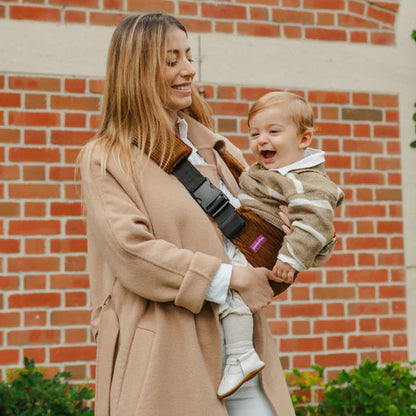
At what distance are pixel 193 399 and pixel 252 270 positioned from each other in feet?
1.52

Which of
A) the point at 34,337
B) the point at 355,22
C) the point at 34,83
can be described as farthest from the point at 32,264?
the point at 355,22

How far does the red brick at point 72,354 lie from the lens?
12.6ft

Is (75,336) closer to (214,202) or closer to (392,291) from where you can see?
(214,202)

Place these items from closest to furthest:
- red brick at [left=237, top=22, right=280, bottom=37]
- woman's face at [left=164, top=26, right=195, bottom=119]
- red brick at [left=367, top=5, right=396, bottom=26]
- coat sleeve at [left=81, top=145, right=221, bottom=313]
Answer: coat sleeve at [left=81, top=145, right=221, bottom=313], woman's face at [left=164, top=26, right=195, bottom=119], red brick at [left=237, top=22, right=280, bottom=37], red brick at [left=367, top=5, right=396, bottom=26]

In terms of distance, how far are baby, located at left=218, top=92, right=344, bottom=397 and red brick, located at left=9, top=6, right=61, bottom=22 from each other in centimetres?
201

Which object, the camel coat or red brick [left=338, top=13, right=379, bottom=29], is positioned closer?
the camel coat

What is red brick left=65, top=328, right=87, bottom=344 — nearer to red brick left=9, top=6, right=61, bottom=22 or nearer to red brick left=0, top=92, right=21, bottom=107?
red brick left=0, top=92, right=21, bottom=107

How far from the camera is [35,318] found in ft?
12.6

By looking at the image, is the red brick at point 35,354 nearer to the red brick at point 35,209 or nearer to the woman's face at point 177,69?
the red brick at point 35,209

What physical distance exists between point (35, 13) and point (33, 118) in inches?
24.8

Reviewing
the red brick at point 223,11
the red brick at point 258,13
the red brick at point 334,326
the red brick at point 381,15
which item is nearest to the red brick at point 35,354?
the red brick at point 334,326

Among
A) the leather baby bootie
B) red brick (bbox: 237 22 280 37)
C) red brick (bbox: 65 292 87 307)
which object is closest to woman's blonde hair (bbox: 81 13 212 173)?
the leather baby bootie

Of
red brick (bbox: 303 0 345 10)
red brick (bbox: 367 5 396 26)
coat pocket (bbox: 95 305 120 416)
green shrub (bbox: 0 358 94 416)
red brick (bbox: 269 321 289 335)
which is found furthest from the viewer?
red brick (bbox: 367 5 396 26)

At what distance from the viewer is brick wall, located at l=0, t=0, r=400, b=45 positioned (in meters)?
4.00
